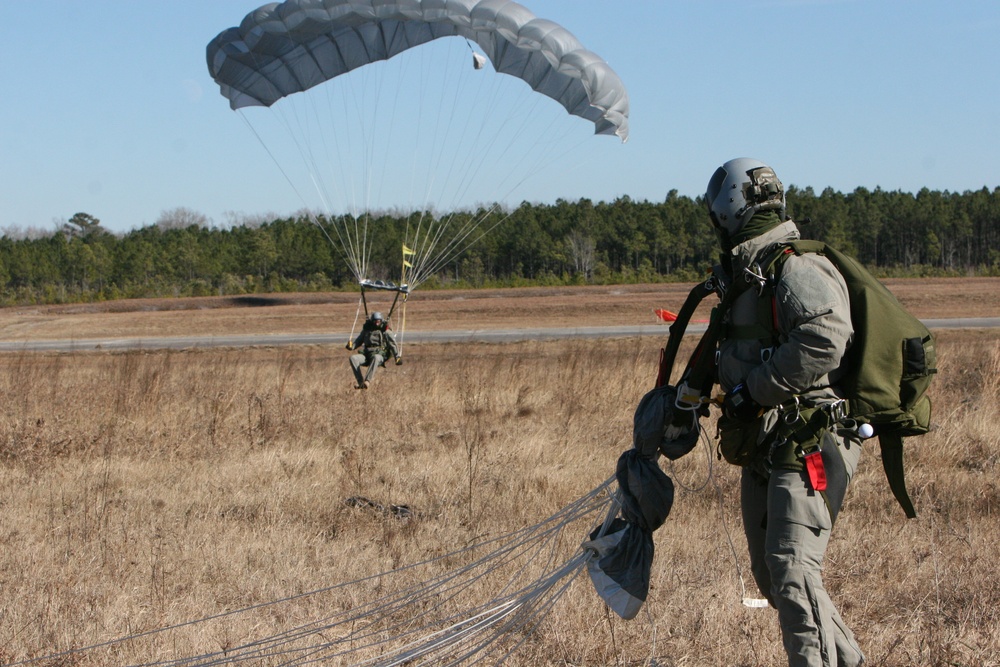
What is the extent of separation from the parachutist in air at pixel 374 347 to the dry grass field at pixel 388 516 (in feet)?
5.66

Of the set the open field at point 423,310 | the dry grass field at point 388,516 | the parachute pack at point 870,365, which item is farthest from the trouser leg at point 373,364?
the open field at point 423,310

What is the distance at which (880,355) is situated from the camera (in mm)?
3055

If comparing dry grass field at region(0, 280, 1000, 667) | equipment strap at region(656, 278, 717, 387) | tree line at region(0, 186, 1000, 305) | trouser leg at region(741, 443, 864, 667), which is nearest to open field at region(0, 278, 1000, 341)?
tree line at region(0, 186, 1000, 305)

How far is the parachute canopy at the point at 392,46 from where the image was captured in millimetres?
9617

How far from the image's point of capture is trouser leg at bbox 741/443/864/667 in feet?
9.71

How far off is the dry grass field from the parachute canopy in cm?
325

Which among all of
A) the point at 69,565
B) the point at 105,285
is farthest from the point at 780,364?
the point at 105,285

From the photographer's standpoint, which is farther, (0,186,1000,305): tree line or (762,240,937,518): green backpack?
(0,186,1000,305): tree line

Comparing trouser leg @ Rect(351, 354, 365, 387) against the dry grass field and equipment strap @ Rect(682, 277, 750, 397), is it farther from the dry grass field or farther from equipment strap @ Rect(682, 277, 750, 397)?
equipment strap @ Rect(682, 277, 750, 397)

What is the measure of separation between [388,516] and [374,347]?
8020 millimetres

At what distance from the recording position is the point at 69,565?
185 inches

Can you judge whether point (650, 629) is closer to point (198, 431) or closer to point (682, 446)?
point (682, 446)

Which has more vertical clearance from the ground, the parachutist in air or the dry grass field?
the parachutist in air

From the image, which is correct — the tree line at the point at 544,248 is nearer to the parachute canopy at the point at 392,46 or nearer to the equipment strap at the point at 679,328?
the parachute canopy at the point at 392,46
